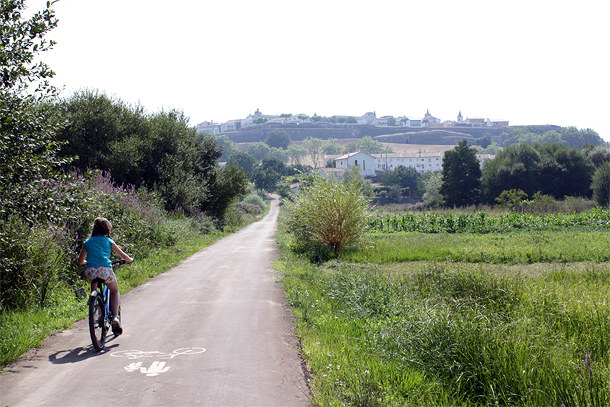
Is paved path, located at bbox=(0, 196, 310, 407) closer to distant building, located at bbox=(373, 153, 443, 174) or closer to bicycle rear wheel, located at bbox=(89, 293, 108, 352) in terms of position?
bicycle rear wheel, located at bbox=(89, 293, 108, 352)

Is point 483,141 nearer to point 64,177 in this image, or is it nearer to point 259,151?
point 259,151

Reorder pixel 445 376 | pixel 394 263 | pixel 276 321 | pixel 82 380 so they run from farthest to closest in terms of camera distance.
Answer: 1. pixel 394 263
2. pixel 276 321
3. pixel 445 376
4. pixel 82 380

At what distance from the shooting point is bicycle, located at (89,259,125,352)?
5.68 m

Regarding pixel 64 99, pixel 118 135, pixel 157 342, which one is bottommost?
pixel 157 342

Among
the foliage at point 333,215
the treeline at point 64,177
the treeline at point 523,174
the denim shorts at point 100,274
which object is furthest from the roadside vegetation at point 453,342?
the treeline at point 523,174

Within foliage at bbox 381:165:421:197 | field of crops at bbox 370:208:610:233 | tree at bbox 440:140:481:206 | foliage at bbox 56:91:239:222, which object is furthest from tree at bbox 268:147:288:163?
field of crops at bbox 370:208:610:233

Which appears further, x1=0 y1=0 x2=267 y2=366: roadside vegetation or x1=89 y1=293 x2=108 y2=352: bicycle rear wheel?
x1=0 y1=0 x2=267 y2=366: roadside vegetation

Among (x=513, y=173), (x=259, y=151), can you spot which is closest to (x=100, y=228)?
(x=513, y=173)

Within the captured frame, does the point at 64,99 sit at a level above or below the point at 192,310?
above

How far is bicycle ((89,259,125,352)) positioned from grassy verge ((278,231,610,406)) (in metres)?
2.72

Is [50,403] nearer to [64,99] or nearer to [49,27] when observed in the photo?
[49,27]

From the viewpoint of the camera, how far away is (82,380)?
4.78 metres

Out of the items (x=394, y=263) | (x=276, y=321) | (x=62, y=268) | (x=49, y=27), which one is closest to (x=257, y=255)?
(x=394, y=263)

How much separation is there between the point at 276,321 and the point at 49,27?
6.60 m
